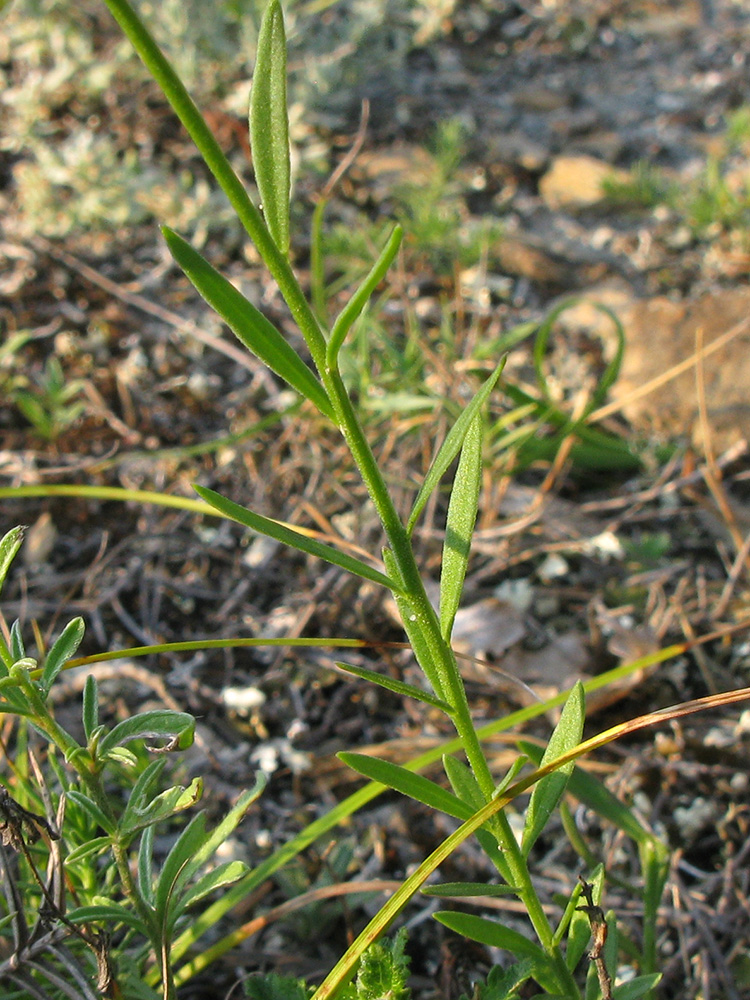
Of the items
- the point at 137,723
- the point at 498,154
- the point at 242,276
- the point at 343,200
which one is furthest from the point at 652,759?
the point at 498,154

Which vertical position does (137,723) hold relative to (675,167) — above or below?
below

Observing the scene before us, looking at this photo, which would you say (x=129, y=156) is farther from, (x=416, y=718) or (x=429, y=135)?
(x=416, y=718)

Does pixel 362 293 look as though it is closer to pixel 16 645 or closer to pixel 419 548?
pixel 16 645

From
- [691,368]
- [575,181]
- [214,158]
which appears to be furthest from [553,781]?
[575,181]

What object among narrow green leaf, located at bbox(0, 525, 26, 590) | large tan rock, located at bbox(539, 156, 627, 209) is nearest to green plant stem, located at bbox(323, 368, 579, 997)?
narrow green leaf, located at bbox(0, 525, 26, 590)

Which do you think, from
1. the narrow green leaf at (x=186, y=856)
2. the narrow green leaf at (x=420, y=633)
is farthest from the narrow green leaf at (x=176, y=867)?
the narrow green leaf at (x=420, y=633)

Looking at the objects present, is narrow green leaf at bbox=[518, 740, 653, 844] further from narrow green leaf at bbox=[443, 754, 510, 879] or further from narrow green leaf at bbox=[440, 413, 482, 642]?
narrow green leaf at bbox=[440, 413, 482, 642]

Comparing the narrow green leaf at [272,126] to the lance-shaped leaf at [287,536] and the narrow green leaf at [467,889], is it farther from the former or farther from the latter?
the narrow green leaf at [467,889]
